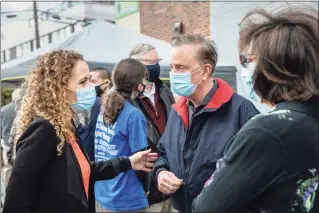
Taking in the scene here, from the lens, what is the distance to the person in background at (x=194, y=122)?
8.20 ft

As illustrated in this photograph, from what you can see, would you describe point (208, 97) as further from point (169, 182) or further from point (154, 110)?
point (154, 110)

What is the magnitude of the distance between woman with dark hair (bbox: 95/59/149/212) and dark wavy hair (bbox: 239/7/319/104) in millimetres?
2026

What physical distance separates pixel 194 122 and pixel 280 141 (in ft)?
4.22

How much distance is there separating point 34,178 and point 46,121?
287 millimetres

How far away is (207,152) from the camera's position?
8.14ft

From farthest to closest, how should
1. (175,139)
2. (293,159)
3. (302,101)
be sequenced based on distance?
(175,139) < (302,101) < (293,159)

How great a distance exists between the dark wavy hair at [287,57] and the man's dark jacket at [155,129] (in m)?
2.26

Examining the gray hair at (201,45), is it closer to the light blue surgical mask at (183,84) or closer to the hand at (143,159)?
the light blue surgical mask at (183,84)

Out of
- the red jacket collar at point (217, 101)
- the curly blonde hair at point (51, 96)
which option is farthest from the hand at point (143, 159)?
the curly blonde hair at point (51, 96)

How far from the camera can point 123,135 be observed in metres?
3.48

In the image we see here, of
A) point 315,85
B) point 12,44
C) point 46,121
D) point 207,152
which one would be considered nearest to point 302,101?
point 315,85

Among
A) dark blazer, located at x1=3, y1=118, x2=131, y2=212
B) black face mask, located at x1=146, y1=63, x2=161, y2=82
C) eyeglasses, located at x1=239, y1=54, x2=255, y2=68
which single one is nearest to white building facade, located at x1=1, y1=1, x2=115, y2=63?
black face mask, located at x1=146, y1=63, x2=161, y2=82

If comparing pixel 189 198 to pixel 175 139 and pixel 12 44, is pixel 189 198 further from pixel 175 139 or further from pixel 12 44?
pixel 12 44

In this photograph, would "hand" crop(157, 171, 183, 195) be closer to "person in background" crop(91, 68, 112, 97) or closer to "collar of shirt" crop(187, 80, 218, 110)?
"collar of shirt" crop(187, 80, 218, 110)
